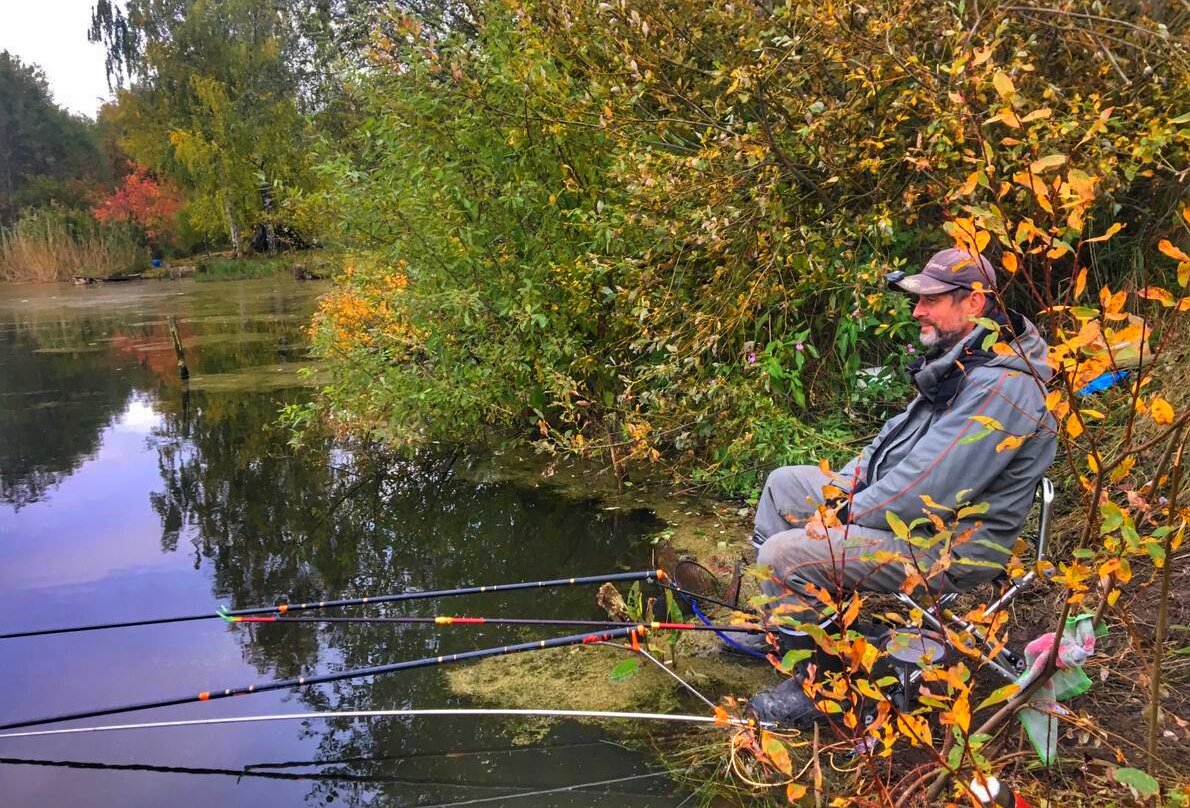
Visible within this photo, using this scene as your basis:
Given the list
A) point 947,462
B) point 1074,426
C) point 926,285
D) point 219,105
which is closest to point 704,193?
point 926,285

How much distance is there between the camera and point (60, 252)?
30281 millimetres

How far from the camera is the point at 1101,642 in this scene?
9.46ft

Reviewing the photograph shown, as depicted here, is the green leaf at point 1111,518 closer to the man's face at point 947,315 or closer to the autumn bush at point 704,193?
the man's face at point 947,315

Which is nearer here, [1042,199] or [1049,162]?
[1049,162]

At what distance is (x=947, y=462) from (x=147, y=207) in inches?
1558

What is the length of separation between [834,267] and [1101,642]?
2.09 m

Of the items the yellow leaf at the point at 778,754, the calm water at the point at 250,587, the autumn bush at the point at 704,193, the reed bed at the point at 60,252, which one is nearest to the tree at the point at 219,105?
the reed bed at the point at 60,252

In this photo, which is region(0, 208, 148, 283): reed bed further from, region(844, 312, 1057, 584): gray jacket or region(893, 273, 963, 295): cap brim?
region(844, 312, 1057, 584): gray jacket

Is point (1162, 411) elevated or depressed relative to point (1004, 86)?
depressed

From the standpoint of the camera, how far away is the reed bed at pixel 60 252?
29.9m

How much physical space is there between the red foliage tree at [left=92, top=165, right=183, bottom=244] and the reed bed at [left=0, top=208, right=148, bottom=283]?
247 cm

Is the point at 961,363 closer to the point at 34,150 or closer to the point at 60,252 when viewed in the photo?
the point at 60,252

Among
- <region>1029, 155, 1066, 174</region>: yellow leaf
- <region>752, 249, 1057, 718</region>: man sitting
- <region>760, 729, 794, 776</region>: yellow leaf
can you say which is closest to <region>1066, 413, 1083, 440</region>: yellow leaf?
<region>1029, 155, 1066, 174</region>: yellow leaf

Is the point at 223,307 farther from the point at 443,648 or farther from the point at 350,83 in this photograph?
the point at 443,648
